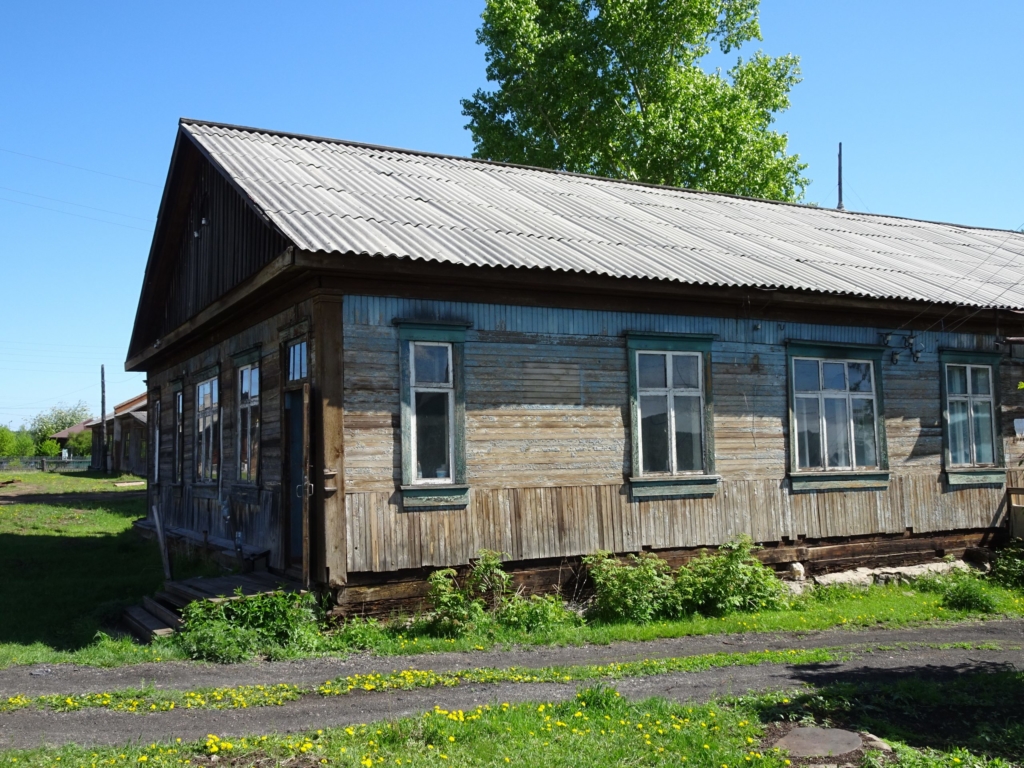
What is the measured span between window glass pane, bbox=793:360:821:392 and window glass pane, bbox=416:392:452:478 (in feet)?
16.7

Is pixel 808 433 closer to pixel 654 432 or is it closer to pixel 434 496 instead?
pixel 654 432

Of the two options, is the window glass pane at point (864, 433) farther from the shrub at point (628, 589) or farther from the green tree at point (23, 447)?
the green tree at point (23, 447)

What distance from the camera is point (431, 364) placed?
10.4 meters

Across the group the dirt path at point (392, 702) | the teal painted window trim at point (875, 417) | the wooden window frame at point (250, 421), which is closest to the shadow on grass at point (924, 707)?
the dirt path at point (392, 702)

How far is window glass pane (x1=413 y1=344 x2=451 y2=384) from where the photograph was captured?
10312 mm

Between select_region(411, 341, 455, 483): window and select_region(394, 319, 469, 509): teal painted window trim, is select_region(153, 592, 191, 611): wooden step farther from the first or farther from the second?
select_region(411, 341, 455, 483): window

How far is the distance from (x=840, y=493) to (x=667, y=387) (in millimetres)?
3167

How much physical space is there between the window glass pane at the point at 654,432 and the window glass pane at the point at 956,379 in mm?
5078

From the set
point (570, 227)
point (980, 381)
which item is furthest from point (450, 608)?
point (980, 381)

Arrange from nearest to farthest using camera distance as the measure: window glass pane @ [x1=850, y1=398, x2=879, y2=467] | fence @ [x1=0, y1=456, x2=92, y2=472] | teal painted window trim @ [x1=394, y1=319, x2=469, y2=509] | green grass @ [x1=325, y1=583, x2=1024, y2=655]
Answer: green grass @ [x1=325, y1=583, x2=1024, y2=655]
teal painted window trim @ [x1=394, y1=319, x2=469, y2=509]
window glass pane @ [x1=850, y1=398, x2=879, y2=467]
fence @ [x1=0, y1=456, x2=92, y2=472]

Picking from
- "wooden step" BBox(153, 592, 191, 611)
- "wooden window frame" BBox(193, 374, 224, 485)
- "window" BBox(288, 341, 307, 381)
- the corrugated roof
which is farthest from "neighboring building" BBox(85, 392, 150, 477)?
"window" BBox(288, 341, 307, 381)

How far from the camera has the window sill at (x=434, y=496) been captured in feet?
32.8

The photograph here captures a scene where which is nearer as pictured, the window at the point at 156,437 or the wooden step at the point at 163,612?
the wooden step at the point at 163,612

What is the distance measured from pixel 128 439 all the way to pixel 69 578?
40.5 meters
